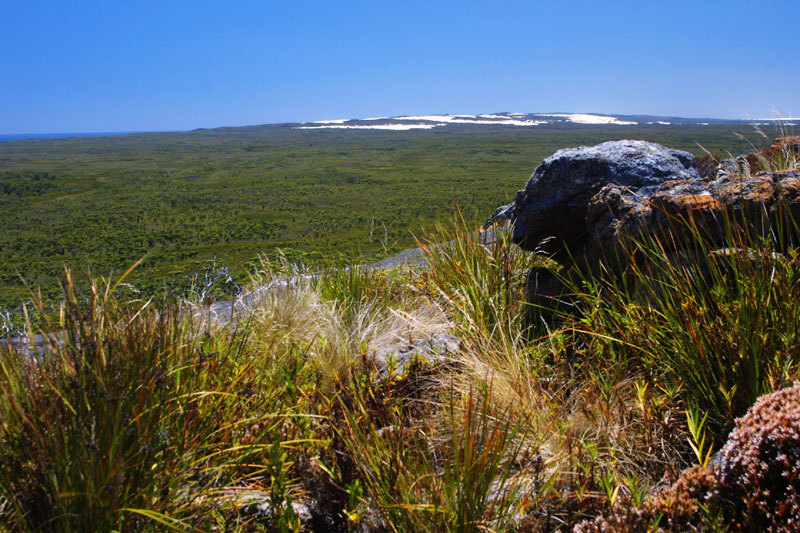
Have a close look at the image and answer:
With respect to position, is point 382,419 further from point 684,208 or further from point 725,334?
point 684,208

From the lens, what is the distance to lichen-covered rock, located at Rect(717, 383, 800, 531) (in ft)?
4.59

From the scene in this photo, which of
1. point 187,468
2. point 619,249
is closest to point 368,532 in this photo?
point 187,468

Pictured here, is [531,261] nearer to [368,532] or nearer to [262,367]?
[262,367]

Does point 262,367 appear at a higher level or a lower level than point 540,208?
lower

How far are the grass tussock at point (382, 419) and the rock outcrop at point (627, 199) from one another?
0.19 meters

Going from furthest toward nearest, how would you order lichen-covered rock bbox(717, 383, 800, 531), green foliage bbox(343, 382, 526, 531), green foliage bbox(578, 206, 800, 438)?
green foliage bbox(578, 206, 800, 438)
green foliage bbox(343, 382, 526, 531)
lichen-covered rock bbox(717, 383, 800, 531)

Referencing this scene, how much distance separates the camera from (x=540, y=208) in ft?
12.5

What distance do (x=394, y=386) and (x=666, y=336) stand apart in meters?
1.30

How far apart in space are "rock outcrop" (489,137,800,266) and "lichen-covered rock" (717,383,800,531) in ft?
3.86

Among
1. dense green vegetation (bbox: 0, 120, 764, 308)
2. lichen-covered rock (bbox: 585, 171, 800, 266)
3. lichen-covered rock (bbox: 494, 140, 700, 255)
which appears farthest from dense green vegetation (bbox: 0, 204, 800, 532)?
dense green vegetation (bbox: 0, 120, 764, 308)

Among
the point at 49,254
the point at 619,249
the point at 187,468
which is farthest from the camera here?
the point at 49,254

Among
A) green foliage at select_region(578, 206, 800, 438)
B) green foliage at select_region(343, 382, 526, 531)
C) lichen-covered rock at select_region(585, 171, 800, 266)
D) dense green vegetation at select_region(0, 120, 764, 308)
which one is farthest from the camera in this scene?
dense green vegetation at select_region(0, 120, 764, 308)

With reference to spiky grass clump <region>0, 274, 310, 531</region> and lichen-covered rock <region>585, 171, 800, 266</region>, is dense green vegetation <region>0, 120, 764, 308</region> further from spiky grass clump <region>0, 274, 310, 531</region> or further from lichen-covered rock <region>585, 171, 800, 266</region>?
spiky grass clump <region>0, 274, 310, 531</region>

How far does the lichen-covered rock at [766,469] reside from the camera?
1400 millimetres
